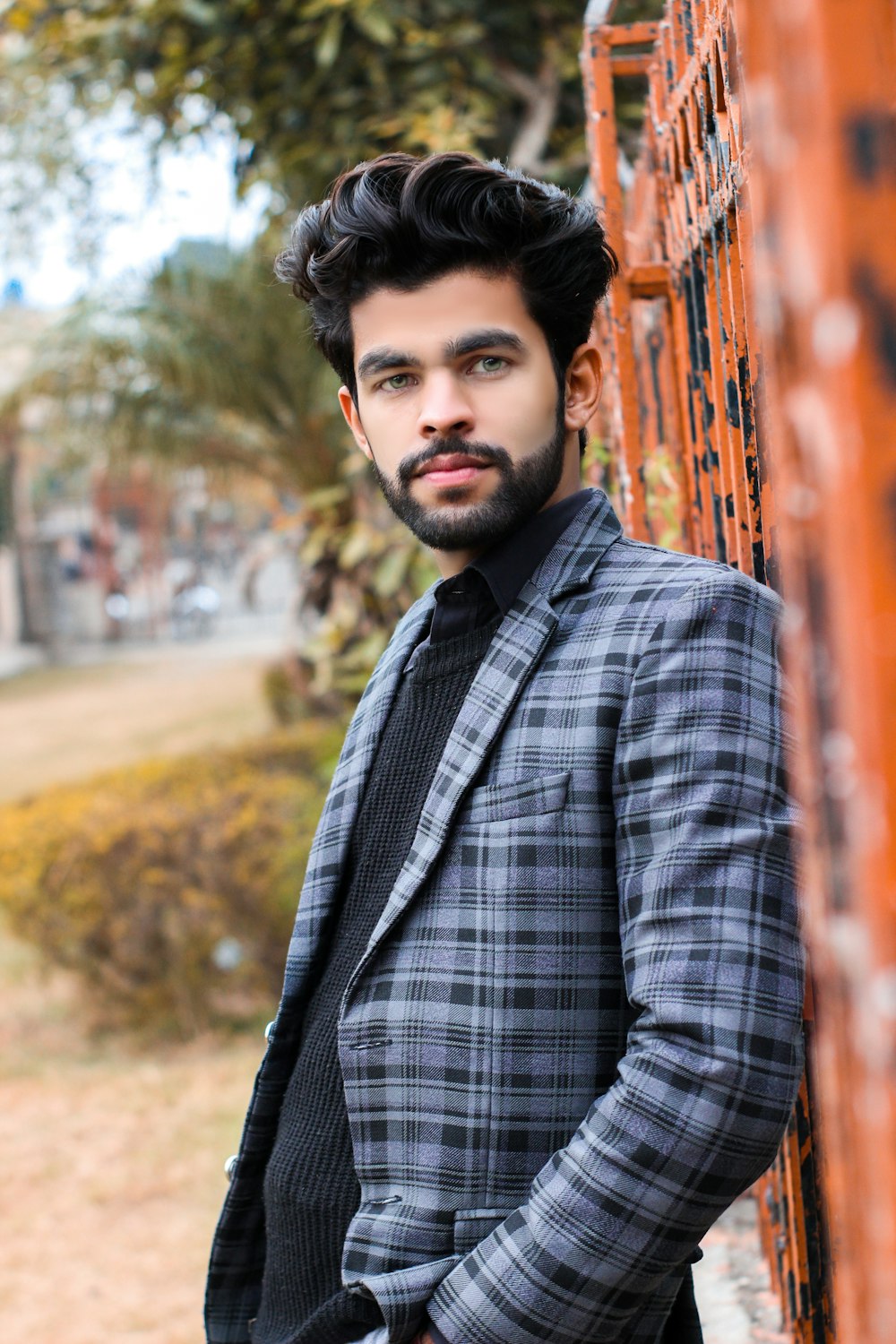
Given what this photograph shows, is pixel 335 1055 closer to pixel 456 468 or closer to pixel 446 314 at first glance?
pixel 456 468

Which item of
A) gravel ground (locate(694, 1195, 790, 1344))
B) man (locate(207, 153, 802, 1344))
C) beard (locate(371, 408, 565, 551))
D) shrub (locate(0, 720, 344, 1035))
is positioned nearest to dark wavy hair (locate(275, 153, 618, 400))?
man (locate(207, 153, 802, 1344))

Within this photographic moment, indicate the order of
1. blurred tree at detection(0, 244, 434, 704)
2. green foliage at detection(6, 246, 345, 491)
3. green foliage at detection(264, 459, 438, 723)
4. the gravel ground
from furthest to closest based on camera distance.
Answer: green foliage at detection(6, 246, 345, 491) < blurred tree at detection(0, 244, 434, 704) < green foliage at detection(264, 459, 438, 723) < the gravel ground

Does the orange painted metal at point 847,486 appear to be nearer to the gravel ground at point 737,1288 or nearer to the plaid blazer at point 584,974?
the plaid blazer at point 584,974

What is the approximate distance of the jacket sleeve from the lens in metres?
1.05

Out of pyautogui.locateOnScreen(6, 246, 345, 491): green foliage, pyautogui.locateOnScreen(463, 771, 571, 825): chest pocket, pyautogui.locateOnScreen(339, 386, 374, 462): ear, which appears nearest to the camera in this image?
pyautogui.locateOnScreen(463, 771, 571, 825): chest pocket

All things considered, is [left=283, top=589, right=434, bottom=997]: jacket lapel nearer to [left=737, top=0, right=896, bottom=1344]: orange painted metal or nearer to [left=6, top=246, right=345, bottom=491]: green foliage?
[left=737, top=0, right=896, bottom=1344]: orange painted metal

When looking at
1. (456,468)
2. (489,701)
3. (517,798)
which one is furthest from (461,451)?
(517,798)

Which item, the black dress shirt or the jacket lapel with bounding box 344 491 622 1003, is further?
the black dress shirt

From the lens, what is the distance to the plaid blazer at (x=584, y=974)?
1054 mm

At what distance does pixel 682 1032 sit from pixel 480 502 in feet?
1.91

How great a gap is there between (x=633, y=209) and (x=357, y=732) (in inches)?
76.3

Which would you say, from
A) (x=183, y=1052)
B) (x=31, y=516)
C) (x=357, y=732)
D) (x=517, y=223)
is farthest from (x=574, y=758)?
(x=31, y=516)

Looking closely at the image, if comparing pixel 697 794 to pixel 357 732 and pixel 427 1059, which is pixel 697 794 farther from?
pixel 357 732

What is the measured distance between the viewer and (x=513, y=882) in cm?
120
